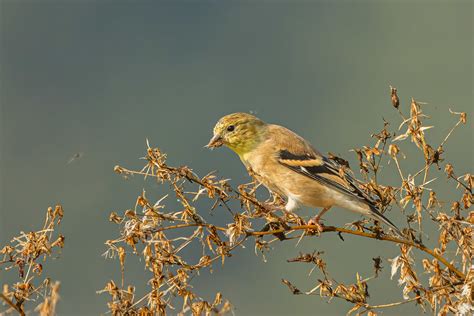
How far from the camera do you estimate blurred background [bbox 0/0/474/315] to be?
76375 mm

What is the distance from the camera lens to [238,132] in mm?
7105

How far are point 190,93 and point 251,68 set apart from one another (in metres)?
12.0

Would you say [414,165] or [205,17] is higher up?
[205,17]

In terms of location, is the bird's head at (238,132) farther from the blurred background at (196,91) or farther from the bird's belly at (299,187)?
the blurred background at (196,91)

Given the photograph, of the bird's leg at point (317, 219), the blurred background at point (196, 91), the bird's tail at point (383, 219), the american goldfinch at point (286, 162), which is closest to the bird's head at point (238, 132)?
the american goldfinch at point (286, 162)

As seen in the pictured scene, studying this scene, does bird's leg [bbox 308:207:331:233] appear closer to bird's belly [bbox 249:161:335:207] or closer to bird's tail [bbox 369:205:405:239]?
bird's belly [bbox 249:161:335:207]

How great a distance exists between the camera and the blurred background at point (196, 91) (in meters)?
76.4

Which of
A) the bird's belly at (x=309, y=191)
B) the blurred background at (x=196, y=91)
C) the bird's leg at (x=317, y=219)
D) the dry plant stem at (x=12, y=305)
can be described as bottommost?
the bird's leg at (x=317, y=219)

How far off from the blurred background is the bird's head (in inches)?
1827

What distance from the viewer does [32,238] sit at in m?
4.30

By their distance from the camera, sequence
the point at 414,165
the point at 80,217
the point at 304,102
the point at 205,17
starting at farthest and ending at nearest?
the point at 205,17 < the point at 304,102 < the point at 80,217 < the point at 414,165

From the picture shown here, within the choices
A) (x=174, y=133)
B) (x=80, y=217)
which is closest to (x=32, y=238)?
(x=80, y=217)

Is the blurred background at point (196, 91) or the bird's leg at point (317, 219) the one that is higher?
the blurred background at point (196, 91)

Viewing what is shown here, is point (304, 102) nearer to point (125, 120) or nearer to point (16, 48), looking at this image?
point (125, 120)
